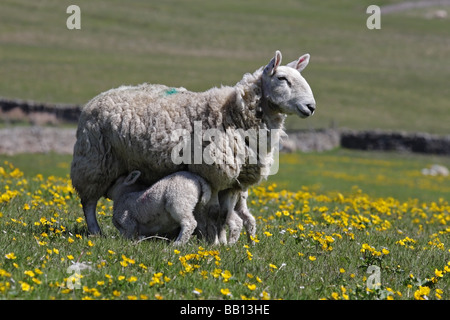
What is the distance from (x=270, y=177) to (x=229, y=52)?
4049cm

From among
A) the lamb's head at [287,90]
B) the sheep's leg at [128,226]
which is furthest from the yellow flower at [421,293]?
the sheep's leg at [128,226]

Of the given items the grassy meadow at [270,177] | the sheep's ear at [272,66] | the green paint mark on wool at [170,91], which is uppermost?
the sheep's ear at [272,66]

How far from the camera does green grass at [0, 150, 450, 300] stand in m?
6.03

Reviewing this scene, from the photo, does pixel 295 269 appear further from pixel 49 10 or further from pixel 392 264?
pixel 49 10

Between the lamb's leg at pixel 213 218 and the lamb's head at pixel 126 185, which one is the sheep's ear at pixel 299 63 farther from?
the lamb's head at pixel 126 185

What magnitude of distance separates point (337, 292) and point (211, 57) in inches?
2262

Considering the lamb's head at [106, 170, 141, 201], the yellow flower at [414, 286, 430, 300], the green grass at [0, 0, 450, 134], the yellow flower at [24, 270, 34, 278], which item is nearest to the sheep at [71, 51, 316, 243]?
the lamb's head at [106, 170, 141, 201]

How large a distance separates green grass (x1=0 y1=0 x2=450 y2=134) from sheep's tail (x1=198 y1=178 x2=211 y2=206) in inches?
1349

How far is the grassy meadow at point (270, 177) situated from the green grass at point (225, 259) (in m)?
0.02

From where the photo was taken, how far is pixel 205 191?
26.1 ft

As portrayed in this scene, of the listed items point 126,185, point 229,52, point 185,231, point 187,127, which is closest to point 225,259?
point 185,231

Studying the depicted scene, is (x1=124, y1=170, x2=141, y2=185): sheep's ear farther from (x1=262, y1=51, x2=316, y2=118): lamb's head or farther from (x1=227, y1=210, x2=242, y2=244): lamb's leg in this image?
(x1=262, y1=51, x2=316, y2=118): lamb's head

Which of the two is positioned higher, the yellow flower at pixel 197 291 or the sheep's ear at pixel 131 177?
the sheep's ear at pixel 131 177

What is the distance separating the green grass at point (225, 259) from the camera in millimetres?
6027
